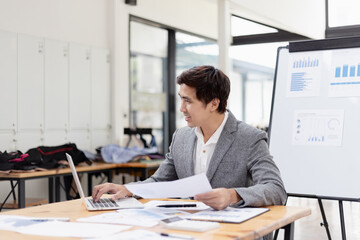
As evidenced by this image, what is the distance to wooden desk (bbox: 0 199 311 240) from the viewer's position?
1.54 m

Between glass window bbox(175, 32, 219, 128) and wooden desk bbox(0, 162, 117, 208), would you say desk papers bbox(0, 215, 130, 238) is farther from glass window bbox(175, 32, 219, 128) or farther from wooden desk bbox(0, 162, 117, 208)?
glass window bbox(175, 32, 219, 128)

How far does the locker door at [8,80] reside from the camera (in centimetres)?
521

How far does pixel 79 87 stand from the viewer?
6160 mm

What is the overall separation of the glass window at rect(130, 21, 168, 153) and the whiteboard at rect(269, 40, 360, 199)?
4.08 metres

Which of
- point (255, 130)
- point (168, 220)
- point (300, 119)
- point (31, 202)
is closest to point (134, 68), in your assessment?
point (31, 202)

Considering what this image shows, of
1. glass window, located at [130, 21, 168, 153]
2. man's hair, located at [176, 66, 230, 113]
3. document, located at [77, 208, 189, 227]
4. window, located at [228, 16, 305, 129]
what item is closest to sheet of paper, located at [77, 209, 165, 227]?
document, located at [77, 208, 189, 227]

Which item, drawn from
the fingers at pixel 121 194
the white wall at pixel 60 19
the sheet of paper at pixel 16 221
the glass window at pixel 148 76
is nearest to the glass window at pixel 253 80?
the glass window at pixel 148 76

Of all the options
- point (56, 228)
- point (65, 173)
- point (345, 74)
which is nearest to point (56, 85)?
point (65, 173)

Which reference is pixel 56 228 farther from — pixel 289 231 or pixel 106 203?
pixel 289 231

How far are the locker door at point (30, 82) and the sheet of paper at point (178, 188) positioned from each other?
374 cm

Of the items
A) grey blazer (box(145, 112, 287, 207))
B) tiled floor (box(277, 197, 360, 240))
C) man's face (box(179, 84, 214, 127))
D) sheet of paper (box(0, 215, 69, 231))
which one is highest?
man's face (box(179, 84, 214, 127))

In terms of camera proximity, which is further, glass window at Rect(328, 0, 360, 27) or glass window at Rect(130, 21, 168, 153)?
glass window at Rect(328, 0, 360, 27)

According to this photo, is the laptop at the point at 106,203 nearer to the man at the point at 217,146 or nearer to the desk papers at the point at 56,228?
the man at the point at 217,146

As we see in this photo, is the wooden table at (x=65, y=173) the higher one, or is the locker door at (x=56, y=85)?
the locker door at (x=56, y=85)
